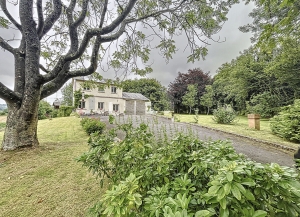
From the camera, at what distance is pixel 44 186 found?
8.57ft

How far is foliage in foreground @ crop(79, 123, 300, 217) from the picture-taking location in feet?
2.41

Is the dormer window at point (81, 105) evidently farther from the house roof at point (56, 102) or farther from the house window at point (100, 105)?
the house roof at point (56, 102)

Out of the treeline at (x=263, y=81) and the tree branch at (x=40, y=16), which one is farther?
the treeline at (x=263, y=81)

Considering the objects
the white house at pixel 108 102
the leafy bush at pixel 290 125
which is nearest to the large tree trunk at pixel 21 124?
the leafy bush at pixel 290 125

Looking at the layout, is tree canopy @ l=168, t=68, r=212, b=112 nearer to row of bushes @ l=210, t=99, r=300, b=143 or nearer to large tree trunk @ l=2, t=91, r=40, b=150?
row of bushes @ l=210, t=99, r=300, b=143

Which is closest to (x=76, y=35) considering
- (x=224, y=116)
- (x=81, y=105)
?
(x=224, y=116)

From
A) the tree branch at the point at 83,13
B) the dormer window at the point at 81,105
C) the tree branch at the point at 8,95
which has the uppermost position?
the tree branch at the point at 83,13

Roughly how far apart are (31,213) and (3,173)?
176cm

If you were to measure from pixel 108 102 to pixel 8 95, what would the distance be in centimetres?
2000

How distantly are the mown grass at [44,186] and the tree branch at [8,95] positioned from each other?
145 cm

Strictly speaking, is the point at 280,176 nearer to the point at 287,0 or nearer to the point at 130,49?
the point at 287,0

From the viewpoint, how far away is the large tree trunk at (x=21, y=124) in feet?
13.6

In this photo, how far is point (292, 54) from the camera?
11.6 metres

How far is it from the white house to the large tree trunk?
→ 50.0 ft
